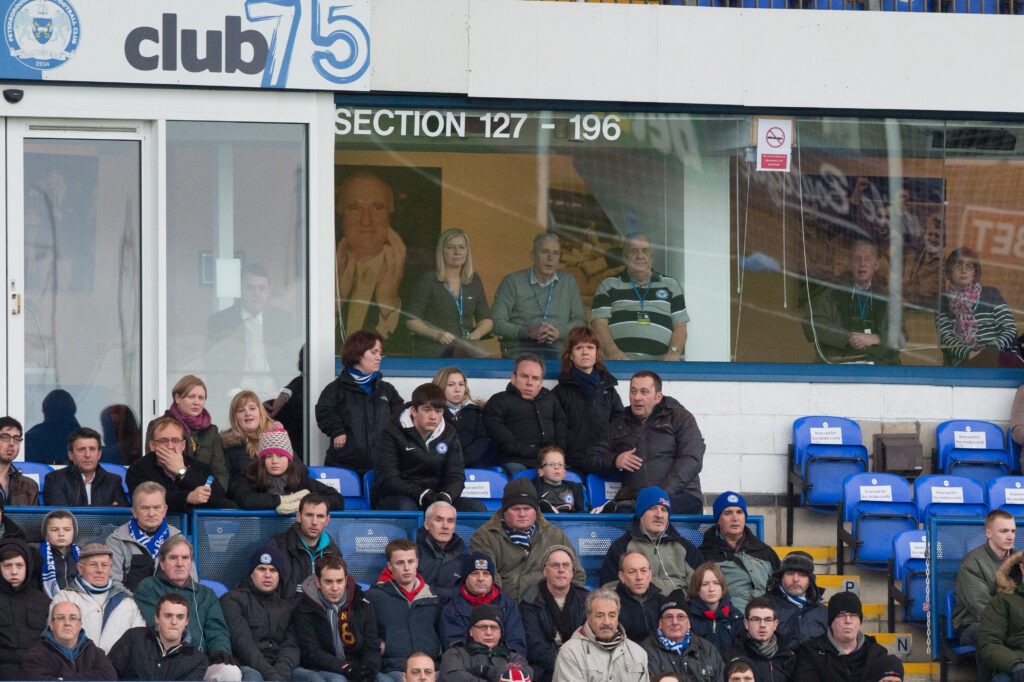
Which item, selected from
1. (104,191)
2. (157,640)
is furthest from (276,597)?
(104,191)

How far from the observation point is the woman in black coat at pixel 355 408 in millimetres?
12523

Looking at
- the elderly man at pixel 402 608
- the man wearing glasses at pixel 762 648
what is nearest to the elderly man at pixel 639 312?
the man wearing glasses at pixel 762 648

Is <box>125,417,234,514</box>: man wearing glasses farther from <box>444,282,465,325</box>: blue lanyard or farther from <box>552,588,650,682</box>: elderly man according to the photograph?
<box>444,282,465,325</box>: blue lanyard

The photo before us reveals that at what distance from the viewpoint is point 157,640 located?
393 inches

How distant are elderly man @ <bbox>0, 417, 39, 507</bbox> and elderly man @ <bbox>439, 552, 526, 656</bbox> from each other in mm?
2555

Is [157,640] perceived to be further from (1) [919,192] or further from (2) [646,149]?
(1) [919,192]

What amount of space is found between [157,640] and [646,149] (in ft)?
18.8

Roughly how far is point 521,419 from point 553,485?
28.2 inches

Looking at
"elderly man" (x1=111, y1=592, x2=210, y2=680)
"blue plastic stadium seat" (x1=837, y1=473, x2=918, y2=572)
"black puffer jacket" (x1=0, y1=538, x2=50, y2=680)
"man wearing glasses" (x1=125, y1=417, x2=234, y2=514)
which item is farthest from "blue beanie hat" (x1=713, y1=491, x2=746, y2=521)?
"black puffer jacket" (x1=0, y1=538, x2=50, y2=680)

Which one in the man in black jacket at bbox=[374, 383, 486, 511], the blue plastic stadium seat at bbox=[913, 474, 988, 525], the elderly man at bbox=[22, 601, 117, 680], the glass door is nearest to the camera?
the elderly man at bbox=[22, 601, 117, 680]

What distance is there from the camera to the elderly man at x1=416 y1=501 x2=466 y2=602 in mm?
11102

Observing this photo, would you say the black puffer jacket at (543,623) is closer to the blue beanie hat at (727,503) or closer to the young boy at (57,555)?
the blue beanie hat at (727,503)

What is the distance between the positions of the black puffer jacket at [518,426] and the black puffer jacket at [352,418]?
0.64 meters

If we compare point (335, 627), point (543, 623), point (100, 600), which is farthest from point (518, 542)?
point (100, 600)
